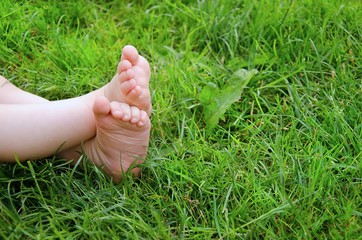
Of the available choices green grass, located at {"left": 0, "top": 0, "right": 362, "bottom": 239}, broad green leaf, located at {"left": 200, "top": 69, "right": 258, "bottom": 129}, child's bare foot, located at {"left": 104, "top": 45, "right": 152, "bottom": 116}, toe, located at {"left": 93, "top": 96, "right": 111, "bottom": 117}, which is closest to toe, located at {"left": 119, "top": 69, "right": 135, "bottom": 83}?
child's bare foot, located at {"left": 104, "top": 45, "right": 152, "bottom": 116}

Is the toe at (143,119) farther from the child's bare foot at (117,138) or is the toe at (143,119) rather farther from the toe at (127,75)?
the toe at (127,75)

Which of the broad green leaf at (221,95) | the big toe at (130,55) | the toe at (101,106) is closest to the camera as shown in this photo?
the toe at (101,106)

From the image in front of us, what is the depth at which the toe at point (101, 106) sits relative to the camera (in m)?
1.62

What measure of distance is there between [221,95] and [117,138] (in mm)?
508

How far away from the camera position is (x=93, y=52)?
2.26 metres

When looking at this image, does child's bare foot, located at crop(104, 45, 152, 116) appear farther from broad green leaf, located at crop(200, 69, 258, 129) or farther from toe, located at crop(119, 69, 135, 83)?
broad green leaf, located at crop(200, 69, 258, 129)

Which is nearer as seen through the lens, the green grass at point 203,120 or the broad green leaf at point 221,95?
the green grass at point 203,120

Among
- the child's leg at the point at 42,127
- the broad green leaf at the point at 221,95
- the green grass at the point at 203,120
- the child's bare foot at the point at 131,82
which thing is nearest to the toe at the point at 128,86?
the child's bare foot at the point at 131,82

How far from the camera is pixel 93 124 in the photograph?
1.75m

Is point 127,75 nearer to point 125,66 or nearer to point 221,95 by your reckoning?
point 125,66

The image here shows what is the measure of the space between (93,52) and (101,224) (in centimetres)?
86

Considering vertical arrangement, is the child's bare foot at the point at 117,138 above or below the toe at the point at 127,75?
below

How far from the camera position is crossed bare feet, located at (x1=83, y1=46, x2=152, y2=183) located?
5.46ft

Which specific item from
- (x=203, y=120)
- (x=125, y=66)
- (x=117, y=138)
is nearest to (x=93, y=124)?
(x=117, y=138)
